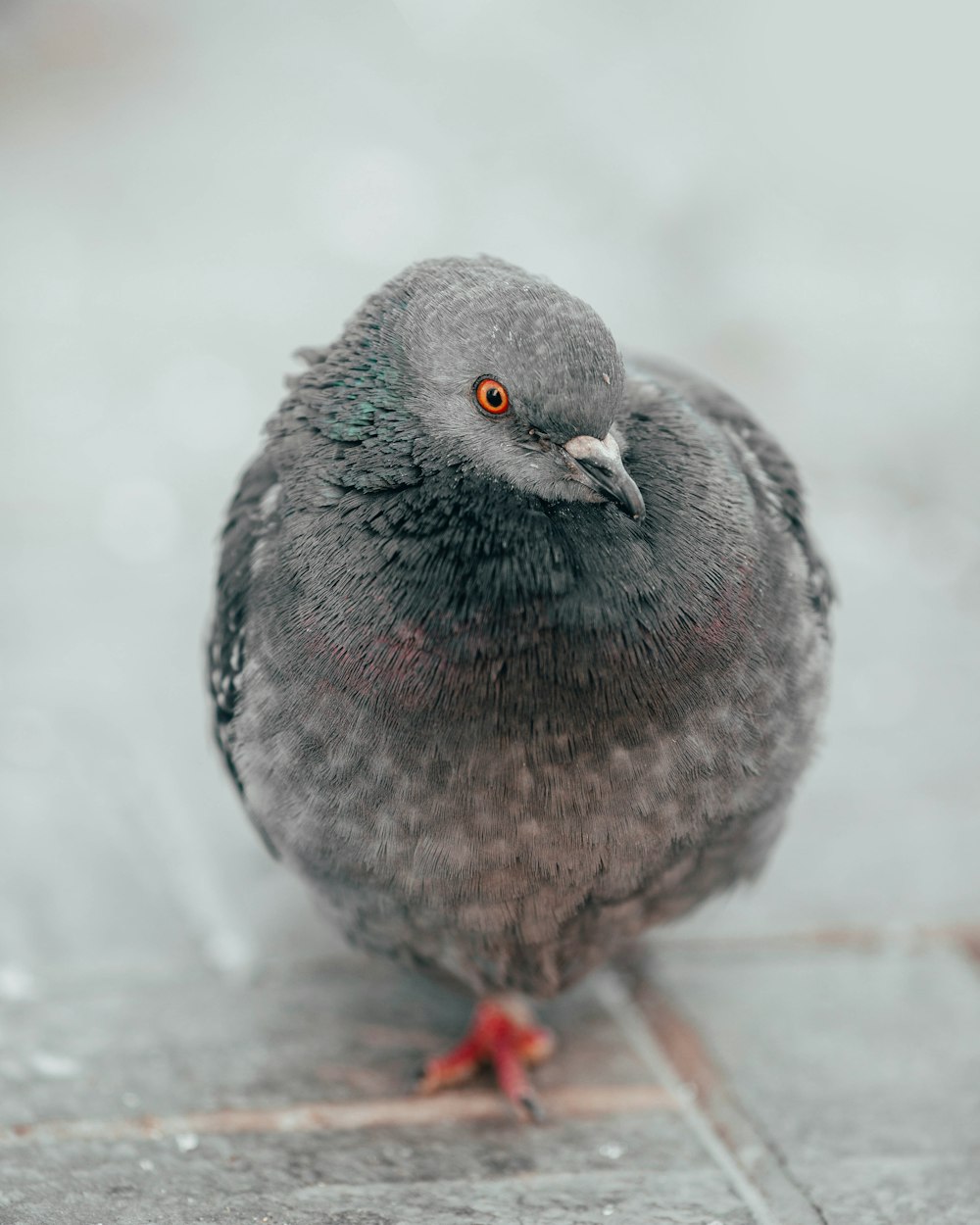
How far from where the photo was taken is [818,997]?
426 cm

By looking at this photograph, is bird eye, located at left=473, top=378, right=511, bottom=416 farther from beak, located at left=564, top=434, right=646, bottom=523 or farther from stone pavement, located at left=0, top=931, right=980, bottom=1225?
stone pavement, located at left=0, top=931, right=980, bottom=1225

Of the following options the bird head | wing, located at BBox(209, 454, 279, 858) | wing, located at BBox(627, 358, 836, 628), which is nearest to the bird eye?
the bird head

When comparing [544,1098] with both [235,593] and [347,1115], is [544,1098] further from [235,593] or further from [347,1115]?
[235,593]

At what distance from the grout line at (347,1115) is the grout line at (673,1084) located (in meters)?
0.05

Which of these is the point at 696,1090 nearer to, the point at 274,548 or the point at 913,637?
the point at 274,548

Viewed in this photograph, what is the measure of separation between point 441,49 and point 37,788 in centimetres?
979

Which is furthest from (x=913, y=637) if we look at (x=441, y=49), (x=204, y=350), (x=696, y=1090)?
(x=441, y=49)

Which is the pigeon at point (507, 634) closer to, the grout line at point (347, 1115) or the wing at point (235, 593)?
the wing at point (235, 593)

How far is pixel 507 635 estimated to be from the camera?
3.12 meters

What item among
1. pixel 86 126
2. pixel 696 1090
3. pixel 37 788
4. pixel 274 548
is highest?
pixel 86 126

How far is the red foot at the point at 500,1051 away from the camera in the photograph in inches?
153

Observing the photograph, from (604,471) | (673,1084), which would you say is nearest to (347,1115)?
(673,1084)

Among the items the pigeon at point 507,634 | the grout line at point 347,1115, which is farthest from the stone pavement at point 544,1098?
the pigeon at point 507,634

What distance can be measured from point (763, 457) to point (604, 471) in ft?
3.30
